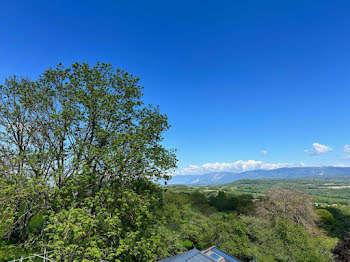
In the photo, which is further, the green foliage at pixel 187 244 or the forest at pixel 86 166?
the green foliage at pixel 187 244

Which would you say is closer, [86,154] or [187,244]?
[86,154]

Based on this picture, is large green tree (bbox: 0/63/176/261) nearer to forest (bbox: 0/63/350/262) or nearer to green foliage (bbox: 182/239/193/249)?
forest (bbox: 0/63/350/262)

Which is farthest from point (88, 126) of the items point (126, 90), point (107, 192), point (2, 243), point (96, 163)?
point (2, 243)

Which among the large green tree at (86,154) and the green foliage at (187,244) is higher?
the large green tree at (86,154)

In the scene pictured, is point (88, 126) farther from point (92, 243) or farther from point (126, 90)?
point (92, 243)

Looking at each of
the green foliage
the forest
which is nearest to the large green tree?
the forest

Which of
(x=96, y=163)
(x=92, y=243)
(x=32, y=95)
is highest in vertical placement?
(x=32, y=95)

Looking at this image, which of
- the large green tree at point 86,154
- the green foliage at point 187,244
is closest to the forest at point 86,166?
the large green tree at point 86,154

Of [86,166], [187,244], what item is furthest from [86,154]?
[187,244]

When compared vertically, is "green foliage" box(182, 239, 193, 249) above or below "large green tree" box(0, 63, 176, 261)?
below

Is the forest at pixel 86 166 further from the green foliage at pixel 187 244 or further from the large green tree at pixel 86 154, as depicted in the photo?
the green foliage at pixel 187 244

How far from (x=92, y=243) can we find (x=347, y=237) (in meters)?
21.4

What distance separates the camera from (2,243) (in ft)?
40.4

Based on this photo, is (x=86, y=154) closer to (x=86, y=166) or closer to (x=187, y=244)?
(x=86, y=166)
